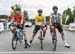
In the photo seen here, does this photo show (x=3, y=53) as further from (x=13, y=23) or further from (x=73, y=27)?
(x=73, y=27)

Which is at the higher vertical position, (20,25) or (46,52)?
(20,25)

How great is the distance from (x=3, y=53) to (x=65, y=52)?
2566 millimetres

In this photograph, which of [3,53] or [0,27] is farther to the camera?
[0,27]

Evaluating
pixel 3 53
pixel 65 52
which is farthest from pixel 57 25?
pixel 3 53

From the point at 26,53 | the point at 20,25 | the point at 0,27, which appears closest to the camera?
the point at 26,53

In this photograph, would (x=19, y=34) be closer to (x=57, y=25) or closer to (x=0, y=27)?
(x=57, y=25)

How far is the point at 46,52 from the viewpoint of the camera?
1272 centimetres

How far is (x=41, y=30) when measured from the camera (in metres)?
14.2

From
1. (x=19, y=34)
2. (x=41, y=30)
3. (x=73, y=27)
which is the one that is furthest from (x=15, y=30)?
(x=73, y=27)

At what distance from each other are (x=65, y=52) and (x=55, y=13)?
6.49ft

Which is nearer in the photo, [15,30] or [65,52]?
[65,52]

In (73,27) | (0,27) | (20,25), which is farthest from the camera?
(73,27)

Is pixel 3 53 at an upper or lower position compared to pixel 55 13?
lower

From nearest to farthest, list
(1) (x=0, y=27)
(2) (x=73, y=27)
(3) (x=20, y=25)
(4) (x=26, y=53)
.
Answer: (4) (x=26, y=53) → (3) (x=20, y=25) → (1) (x=0, y=27) → (2) (x=73, y=27)
